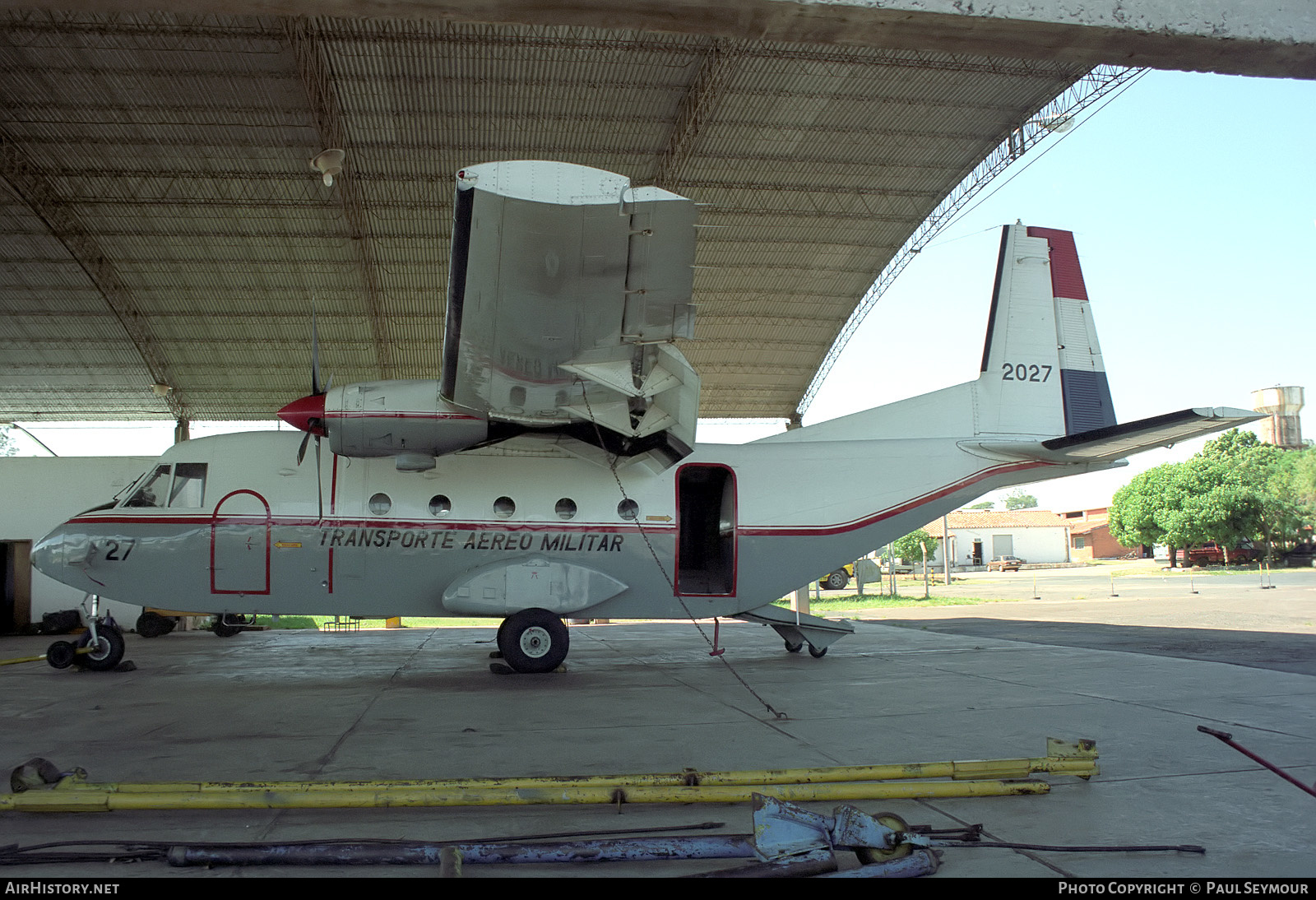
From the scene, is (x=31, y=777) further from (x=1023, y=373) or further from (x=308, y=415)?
(x=1023, y=373)

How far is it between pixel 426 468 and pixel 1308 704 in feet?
31.9

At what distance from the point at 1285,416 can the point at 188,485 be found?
111400 millimetres

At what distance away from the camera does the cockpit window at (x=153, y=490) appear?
10922 millimetres

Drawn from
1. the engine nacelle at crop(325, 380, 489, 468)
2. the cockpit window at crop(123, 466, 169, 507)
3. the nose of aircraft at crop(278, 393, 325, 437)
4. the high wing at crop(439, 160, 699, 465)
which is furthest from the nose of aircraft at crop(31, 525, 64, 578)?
the high wing at crop(439, 160, 699, 465)

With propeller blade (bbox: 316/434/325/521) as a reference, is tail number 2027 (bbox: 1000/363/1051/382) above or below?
above

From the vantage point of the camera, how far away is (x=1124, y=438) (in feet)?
34.5

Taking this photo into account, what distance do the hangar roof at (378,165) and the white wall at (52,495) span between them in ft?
16.6

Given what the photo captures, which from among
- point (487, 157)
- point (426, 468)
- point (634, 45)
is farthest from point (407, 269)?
point (426, 468)

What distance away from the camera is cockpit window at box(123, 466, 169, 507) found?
10.9m

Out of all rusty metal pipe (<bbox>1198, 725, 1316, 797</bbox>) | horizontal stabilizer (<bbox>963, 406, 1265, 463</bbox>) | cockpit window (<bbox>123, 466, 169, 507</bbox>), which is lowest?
rusty metal pipe (<bbox>1198, 725, 1316, 797</bbox>)

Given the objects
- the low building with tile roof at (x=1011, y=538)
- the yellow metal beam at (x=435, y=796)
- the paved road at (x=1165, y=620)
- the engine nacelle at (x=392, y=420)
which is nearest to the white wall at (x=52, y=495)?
the engine nacelle at (x=392, y=420)

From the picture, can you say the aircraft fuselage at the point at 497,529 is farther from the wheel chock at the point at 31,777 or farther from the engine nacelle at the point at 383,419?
the wheel chock at the point at 31,777

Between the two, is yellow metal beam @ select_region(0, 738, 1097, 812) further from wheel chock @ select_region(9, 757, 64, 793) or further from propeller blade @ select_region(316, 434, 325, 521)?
propeller blade @ select_region(316, 434, 325, 521)

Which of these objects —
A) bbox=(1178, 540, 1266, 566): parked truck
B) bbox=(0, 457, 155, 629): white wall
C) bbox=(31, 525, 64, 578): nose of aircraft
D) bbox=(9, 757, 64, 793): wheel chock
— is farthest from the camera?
bbox=(1178, 540, 1266, 566): parked truck
